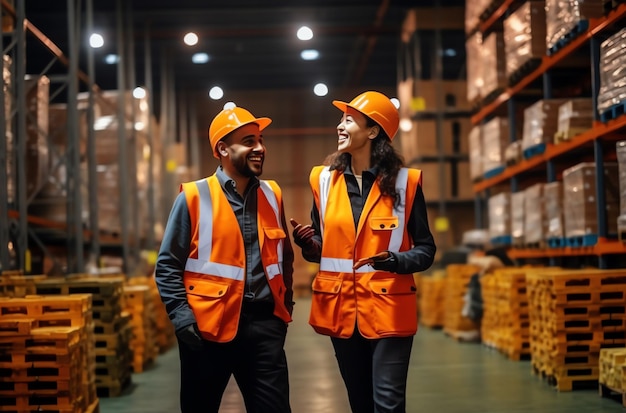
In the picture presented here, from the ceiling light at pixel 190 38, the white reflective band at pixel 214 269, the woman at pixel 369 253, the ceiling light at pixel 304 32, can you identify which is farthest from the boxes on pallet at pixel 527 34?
the ceiling light at pixel 190 38

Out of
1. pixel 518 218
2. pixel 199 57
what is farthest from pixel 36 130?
pixel 199 57

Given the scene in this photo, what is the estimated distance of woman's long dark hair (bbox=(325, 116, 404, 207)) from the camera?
451 cm

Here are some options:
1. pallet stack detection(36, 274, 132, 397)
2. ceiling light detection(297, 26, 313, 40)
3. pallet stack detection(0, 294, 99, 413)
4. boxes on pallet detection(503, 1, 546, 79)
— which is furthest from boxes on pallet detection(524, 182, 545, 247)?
ceiling light detection(297, 26, 313, 40)

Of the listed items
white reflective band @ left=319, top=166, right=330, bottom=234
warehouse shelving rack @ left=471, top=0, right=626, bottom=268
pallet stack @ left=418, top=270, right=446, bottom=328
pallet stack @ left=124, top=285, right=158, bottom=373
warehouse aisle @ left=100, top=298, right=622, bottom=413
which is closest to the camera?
white reflective band @ left=319, top=166, right=330, bottom=234

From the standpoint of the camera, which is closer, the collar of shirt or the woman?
the woman

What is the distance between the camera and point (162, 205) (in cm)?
2338

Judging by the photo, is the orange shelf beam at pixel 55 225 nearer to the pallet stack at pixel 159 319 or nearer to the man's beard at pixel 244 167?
the pallet stack at pixel 159 319

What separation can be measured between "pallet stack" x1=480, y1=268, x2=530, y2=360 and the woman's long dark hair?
6565 mm

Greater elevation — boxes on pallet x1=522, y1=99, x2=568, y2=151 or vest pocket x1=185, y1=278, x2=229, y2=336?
boxes on pallet x1=522, y1=99, x2=568, y2=151

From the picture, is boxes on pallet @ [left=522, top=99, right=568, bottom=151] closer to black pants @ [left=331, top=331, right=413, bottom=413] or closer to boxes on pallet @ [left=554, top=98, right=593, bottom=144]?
boxes on pallet @ [left=554, top=98, right=593, bottom=144]

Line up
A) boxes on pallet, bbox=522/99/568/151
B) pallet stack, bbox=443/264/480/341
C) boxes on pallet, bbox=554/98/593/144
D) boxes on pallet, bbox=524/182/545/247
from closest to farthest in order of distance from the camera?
boxes on pallet, bbox=554/98/593/144 < boxes on pallet, bbox=522/99/568/151 < boxes on pallet, bbox=524/182/545/247 < pallet stack, bbox=443/264/480/341

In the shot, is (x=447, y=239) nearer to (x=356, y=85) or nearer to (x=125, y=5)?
(x=125, y=5)

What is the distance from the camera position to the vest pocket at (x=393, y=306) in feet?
14.1

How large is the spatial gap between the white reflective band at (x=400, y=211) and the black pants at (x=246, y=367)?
0.73 m
